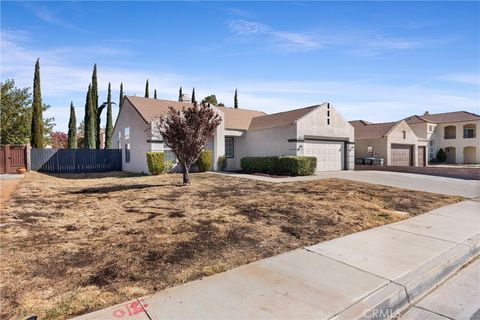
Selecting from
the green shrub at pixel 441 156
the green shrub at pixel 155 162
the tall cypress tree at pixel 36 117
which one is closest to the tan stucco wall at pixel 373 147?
the green shrub at pixel 441 156

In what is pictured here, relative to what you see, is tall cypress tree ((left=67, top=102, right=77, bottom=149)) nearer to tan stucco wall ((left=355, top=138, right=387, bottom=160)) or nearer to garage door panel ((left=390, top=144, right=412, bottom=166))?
tan stucco wall ((left=355, top=138, right=387, bottom=160))

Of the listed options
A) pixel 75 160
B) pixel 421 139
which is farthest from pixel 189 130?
pixel 421 139

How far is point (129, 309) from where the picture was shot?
305 centimetres

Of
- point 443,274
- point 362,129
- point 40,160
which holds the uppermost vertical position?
point 362,129

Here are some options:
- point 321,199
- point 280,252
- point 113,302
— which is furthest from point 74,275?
point 321,199

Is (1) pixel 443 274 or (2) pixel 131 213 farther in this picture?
(2) pixel 131 213

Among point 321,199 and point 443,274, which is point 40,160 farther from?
point 443,274

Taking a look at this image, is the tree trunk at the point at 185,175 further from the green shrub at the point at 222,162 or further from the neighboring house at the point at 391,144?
the neighboring house at the point at 391,144

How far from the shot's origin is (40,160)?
72.5 feet

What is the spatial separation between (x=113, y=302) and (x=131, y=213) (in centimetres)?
457

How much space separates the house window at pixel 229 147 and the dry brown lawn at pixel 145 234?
1185cm

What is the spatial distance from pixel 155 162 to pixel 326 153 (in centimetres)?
1184

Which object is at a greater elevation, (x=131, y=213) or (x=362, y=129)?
(x=362, y=129)

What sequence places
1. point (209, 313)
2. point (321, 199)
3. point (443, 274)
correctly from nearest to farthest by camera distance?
Result: 1. point (209, 313)
2. point (443, 274)
3. point (321, 199)
